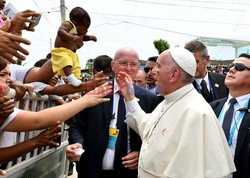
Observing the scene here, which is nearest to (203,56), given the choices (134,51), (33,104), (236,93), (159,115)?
(236,93)

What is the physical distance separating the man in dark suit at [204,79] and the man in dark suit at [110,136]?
1.22m

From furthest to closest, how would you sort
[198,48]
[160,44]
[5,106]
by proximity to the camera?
1. [160,44]
2. [198,48]
3. [5,106]

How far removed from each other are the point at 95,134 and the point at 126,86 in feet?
1.88

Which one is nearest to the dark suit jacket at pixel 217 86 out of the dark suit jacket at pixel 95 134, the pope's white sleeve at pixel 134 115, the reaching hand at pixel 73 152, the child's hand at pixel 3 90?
the dark suit jacket at pixel 95 134

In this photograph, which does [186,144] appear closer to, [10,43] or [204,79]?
[10,43]

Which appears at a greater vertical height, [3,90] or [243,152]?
[3,90]

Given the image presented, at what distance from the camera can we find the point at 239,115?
299cm

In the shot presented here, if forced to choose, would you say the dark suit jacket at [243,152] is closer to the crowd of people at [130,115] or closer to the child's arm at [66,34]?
the crowd of people at [130,115]

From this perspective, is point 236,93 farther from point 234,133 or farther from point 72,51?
point 72,51

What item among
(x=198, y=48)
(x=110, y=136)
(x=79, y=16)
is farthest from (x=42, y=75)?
(x=198, y=48)

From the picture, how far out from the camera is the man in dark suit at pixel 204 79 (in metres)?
3.98

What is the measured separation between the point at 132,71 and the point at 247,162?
4.59ft

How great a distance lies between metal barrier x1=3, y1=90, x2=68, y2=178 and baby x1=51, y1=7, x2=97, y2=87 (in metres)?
0.38

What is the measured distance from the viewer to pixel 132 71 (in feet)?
10.1
